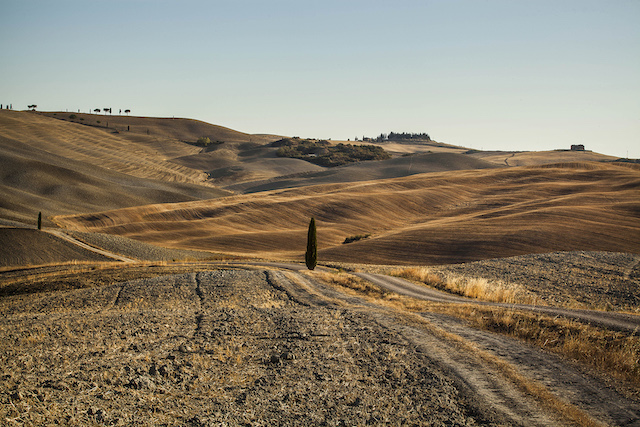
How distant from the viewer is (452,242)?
49.8 metres

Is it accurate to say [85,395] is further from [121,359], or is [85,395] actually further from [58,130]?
[58,130]

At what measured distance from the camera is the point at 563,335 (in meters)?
14.2

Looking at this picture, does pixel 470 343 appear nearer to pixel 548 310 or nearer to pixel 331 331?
pixel 331 331

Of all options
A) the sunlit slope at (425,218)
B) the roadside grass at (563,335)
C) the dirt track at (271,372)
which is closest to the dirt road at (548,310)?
the roadside grass at (563,335)

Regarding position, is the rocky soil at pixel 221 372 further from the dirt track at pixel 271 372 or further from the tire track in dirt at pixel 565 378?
the tire track in dirt at pixel 565 378

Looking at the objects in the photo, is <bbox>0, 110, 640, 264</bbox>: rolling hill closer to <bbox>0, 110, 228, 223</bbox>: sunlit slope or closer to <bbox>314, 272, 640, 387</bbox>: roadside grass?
<bbox>0, 110, 228, 223</bbox>: sunlit slope

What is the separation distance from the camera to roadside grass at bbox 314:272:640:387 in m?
11.5

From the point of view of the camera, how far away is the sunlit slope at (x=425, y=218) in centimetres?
4828

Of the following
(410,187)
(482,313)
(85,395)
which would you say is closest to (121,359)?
(85,395)

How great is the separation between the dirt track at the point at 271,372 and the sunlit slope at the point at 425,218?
32670 mm

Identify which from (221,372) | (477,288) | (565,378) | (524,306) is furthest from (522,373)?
(477,288)

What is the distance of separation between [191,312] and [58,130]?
16299 cm

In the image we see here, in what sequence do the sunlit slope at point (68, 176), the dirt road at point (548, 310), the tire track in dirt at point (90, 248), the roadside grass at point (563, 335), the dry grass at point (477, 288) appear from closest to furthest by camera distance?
the roadside grass at point (563, 335)
the dirt road at point (548, 310)
the dry grass at point (477, 288)
the tire track in dirt at point (90, 248)
the sunlit slope at point (68, 176)

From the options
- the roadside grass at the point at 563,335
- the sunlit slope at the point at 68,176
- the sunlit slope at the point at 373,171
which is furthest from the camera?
the sunlit slope at the point at 373,171
